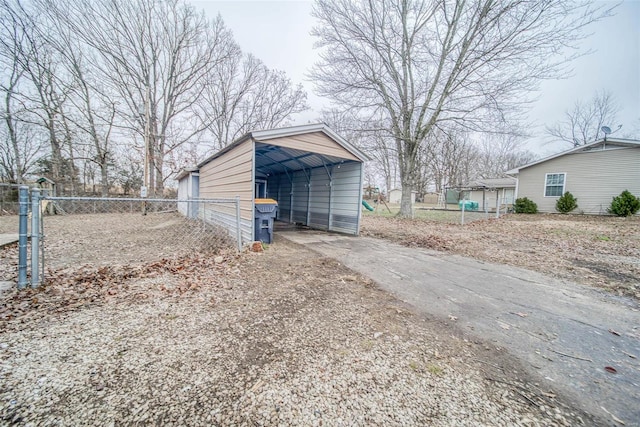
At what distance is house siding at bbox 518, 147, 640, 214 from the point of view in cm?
1157

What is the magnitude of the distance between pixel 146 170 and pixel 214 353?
13212mm

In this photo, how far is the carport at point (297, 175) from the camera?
566 cm

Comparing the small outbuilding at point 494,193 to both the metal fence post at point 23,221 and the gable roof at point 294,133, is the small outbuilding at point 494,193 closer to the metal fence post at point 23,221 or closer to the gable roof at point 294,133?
the gable roof at point 294,133

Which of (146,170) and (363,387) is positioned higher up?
(146,170)

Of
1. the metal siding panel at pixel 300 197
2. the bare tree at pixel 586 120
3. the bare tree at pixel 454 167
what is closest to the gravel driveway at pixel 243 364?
the metal siding panel at pixel 300 197

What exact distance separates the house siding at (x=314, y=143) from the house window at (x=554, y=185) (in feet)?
48.0

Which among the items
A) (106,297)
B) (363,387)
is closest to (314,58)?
(106,297)

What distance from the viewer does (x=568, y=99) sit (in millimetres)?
25734

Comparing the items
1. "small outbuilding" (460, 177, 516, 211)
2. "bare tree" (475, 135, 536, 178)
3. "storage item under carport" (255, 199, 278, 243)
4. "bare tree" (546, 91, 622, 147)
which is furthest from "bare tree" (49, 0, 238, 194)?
"bare tree" (546, 91, 622, 147)

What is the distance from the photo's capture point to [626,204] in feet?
37.0

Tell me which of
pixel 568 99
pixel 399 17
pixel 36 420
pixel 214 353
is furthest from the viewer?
pixel 568 99

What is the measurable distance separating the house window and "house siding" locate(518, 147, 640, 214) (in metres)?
0.18

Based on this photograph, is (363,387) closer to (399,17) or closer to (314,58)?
(314,58)

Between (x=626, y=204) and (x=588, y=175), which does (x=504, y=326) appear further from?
(x=588, y=175)
